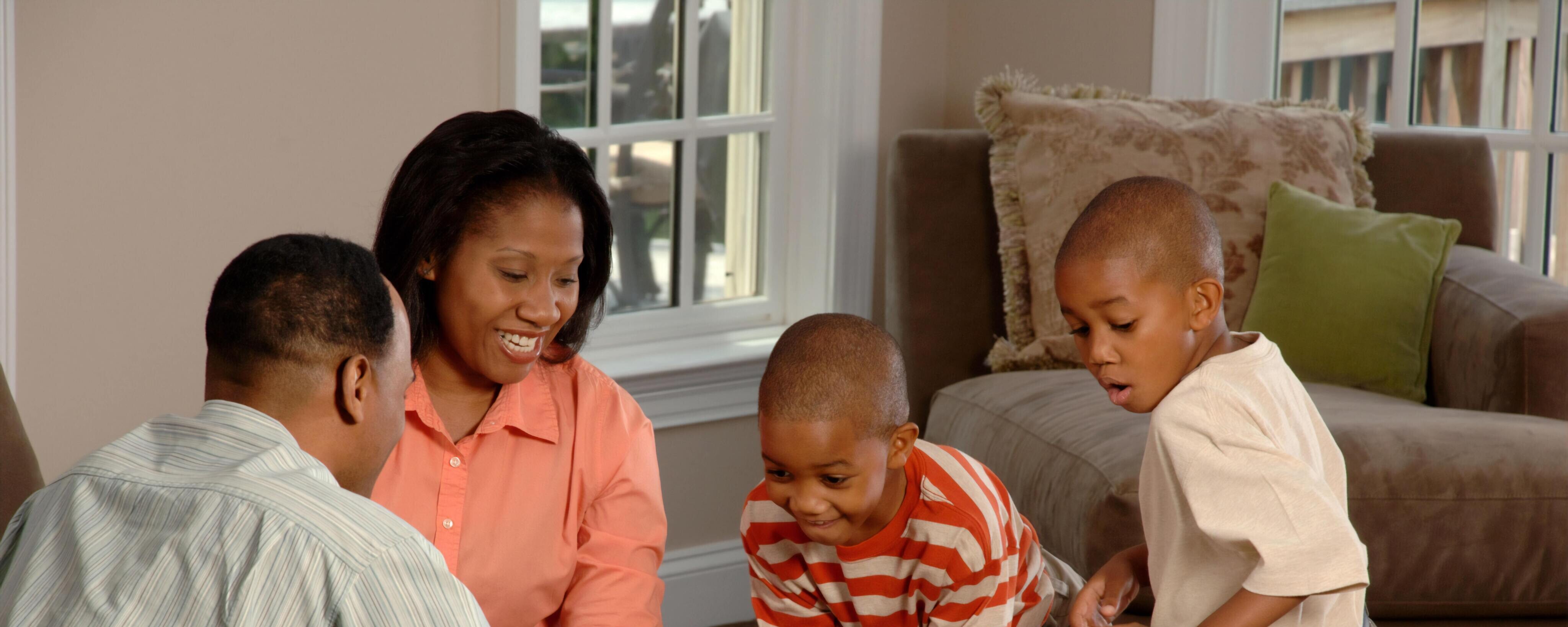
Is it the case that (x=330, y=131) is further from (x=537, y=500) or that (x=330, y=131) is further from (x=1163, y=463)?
(x=1163, y=463)

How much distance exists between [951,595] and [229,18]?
151 centimetres

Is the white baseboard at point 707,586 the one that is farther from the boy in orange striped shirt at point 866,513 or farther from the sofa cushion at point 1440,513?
the boy in orange striped shirt at point 866,513

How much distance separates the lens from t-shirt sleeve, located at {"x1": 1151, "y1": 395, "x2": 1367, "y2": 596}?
122cm

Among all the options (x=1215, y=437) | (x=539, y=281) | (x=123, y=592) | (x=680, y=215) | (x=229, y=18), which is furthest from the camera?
(x=680, y=215)

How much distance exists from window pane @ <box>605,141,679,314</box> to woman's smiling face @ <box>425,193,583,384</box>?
1.45m

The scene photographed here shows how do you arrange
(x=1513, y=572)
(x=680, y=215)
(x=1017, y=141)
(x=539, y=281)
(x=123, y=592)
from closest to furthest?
(x=123, y=592), (x=539, y=281), (x=1513, y=572), (x=1017, y=141), (x=680, y=215)

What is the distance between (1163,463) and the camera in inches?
52.0

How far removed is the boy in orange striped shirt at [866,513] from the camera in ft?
4.56

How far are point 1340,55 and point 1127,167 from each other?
3.24 feet

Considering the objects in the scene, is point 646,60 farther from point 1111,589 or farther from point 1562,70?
point 1562,70

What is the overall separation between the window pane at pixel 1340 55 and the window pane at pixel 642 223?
157cm

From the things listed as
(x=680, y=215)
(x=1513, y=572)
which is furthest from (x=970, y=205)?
(x=1513, y=572)

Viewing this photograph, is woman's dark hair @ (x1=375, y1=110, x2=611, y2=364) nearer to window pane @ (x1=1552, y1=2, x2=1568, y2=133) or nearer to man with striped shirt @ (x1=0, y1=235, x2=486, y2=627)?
man with striped shirt @ (x1=0, y1=235, x2=486, y2=627)

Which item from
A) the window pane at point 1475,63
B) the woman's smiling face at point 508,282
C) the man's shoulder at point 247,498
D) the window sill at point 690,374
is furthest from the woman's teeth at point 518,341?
the window pane at point 1475,63
